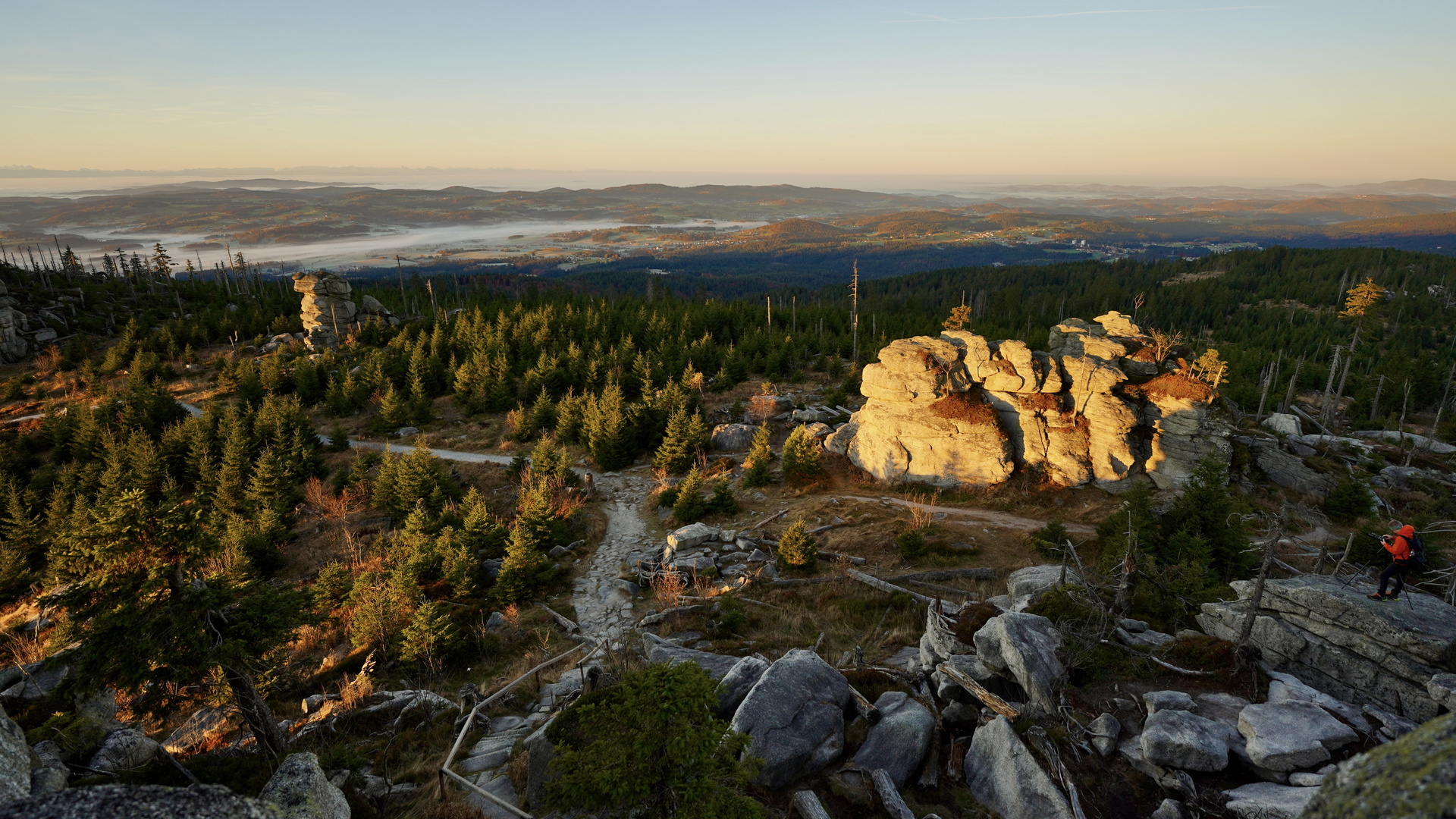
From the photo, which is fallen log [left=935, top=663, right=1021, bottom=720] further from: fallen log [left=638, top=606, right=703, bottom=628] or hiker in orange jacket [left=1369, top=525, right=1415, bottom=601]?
fallen log [left=638, top=606, right=703, bottom=628]

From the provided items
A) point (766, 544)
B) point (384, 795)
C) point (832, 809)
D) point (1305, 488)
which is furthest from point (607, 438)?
point (1305, 488)

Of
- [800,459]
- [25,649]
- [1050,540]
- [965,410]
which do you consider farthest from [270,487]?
[1050,540]

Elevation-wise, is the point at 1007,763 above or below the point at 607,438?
above

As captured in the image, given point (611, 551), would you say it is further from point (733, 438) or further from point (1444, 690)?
point (1444, 690)

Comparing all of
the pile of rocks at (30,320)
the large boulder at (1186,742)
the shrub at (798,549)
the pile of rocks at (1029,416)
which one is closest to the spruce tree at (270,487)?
the shrub at (798,549)

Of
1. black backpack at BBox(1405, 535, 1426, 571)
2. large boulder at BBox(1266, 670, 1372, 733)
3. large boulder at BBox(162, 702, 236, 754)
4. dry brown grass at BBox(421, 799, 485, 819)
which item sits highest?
black backpack at BBox(1405, 535, 1426, 571)

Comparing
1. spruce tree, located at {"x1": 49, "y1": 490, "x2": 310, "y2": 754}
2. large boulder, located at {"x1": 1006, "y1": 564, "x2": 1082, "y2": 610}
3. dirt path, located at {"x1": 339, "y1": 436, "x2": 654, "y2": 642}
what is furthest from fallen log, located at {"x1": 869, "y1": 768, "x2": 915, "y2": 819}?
spruce tree, located at {"x1": 49, "y1": 490, "x2": 310, "y2": 754}

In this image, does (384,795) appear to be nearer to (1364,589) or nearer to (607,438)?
(1364,589)
